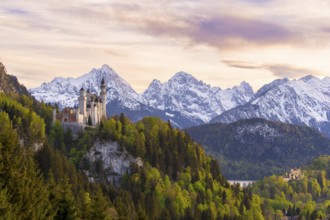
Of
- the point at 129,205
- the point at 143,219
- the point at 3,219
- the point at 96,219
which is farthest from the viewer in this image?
the point at 129,205

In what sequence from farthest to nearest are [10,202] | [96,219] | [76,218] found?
[96,219], [76,218], [10,202]

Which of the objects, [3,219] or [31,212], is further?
[31,212]

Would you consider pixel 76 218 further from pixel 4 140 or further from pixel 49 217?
pixel 4 140

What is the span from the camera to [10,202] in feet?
234

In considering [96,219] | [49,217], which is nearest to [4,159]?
[49,217]

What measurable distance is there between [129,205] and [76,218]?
356 feet

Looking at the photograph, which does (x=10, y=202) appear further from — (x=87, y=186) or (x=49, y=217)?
(x=87, y=186)

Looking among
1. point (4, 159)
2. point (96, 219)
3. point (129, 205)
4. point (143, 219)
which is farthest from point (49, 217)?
point (129, 205)

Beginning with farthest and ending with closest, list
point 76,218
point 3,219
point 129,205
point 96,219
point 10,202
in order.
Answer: point 129,205 < point 96,219 < point 76,218 < point 10,202 < point 3,219

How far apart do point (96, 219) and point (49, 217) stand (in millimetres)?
16814

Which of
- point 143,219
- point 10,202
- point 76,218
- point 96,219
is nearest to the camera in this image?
point 10,202

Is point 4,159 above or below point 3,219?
above

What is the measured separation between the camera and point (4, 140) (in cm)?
7419

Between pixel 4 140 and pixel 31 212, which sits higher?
pixel 4 140
